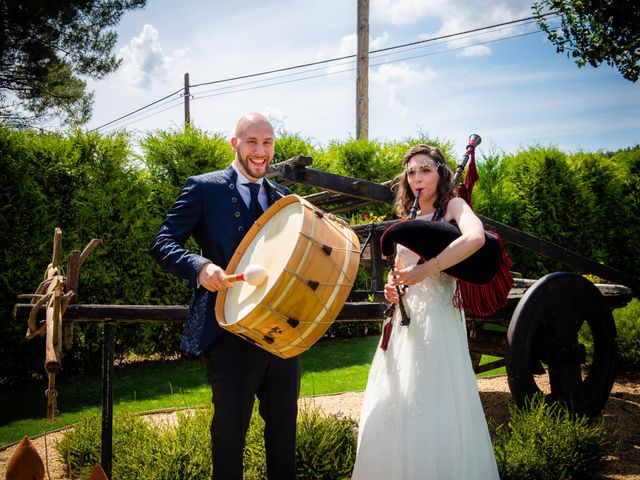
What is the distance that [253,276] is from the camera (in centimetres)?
194

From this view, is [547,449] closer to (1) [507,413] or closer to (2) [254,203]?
(1) [507,413]

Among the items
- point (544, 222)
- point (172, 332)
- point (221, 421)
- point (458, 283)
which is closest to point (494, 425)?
point (458, 283)

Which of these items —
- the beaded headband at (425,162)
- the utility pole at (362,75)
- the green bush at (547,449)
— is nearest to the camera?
the beaded headband at (425,162)

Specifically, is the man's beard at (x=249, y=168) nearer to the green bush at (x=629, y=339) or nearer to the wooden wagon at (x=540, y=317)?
the wooden wagon at (x=540, y=317)

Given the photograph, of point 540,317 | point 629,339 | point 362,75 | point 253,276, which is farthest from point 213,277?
point 362,75

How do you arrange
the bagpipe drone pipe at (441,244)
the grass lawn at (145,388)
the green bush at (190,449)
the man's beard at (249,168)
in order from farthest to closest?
the grass lawn at (145,388), the green bush at (190,449), the bagpipe drone pipe at (441,244), the man's beard at (249,168)

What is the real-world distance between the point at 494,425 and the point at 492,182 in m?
6.34

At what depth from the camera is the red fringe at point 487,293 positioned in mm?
2943

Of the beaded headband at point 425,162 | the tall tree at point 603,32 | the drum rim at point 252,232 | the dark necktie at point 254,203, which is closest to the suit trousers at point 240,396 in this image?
the drum rim at point 252,232

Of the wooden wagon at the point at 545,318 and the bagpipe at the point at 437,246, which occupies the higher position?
the bagpipe at the point at 437,246

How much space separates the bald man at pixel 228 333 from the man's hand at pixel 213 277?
31 mm

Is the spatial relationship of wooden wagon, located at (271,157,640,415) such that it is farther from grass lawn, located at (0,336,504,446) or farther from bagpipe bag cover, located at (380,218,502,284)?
grass lawn, located at (0,336,504,446)

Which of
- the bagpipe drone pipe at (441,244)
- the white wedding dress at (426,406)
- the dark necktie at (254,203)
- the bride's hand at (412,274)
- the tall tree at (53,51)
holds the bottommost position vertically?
the white wedding dress at (426,406)

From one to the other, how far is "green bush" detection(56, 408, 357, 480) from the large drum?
4.17ft
